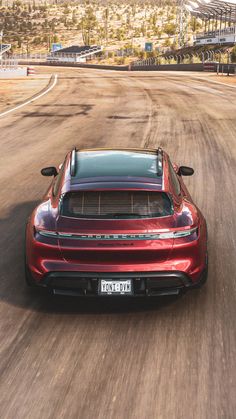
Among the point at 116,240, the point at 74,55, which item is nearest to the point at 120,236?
the point at 116,240

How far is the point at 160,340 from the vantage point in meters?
5.54

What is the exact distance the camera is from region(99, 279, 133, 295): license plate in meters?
5.73

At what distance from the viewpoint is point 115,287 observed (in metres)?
5.76

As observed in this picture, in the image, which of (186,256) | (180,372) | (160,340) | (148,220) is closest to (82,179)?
(148,220)

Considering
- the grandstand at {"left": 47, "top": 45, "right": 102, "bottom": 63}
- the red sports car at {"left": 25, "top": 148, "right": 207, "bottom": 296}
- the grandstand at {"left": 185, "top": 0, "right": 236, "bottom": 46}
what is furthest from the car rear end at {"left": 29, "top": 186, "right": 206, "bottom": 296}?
the grandstand at {"left": 47, "top": 45, "right": 102, "bottom": 63}

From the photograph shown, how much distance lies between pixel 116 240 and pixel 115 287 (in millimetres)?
447

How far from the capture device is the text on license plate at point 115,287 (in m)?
5.74

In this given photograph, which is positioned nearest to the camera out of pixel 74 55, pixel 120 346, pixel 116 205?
pixel 120 346

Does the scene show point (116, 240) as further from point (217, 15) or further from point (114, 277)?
point (217, 15)

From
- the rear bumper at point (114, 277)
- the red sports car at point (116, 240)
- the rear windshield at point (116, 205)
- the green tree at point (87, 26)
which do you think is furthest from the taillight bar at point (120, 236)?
the green tree at point (87, 26)

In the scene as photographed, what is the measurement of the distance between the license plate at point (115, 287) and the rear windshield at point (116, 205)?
58 centimetres

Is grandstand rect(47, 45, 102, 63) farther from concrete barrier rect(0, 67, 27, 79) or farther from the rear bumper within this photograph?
the rear bumper

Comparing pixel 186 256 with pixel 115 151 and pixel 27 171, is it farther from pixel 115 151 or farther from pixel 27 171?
pixel 27 171

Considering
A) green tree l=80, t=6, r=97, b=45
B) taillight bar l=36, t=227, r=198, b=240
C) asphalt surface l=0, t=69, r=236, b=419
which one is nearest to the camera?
asphalt surface l=0, t=69, r=236, b=419
